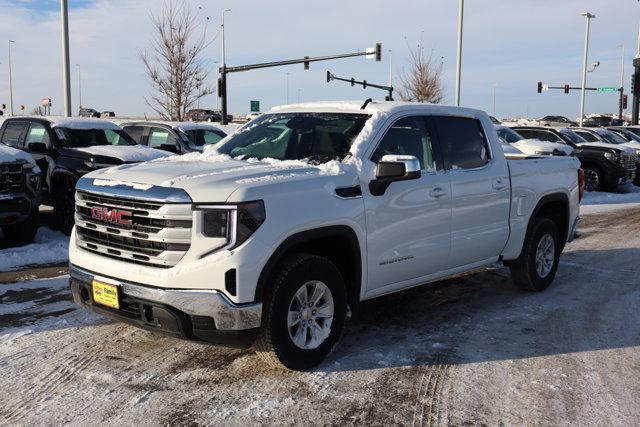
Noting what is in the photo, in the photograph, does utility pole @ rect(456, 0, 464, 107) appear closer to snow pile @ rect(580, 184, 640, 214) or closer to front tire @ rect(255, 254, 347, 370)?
snow pile @ rect(580, 184, 640, 214)

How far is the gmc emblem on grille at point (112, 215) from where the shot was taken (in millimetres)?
4176

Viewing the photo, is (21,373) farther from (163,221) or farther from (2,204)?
(2,204)

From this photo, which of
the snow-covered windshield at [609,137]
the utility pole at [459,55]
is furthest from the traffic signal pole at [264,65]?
the snow-covered windshield at [609,137]

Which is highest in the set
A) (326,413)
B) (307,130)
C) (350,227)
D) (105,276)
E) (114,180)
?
(307,130)

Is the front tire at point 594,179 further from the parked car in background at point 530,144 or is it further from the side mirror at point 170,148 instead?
the side mirror at point 170,148

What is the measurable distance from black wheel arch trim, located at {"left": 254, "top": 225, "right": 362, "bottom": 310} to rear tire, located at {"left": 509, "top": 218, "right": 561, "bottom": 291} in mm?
2639

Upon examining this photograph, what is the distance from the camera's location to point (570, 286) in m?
7.15

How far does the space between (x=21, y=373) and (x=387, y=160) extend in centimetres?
299

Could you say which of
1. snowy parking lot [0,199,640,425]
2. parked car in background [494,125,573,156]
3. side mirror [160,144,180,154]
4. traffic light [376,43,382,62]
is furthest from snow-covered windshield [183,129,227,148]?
traffic light [376,43,382,62]

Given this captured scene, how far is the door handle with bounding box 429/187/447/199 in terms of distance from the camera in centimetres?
517

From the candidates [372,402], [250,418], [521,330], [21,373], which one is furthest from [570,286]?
[21,373]

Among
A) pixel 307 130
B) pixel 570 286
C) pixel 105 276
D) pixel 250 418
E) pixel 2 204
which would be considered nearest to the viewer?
pixel 250 418

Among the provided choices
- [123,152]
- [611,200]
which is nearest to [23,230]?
[123,152]

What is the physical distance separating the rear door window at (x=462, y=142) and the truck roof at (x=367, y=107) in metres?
0.10
